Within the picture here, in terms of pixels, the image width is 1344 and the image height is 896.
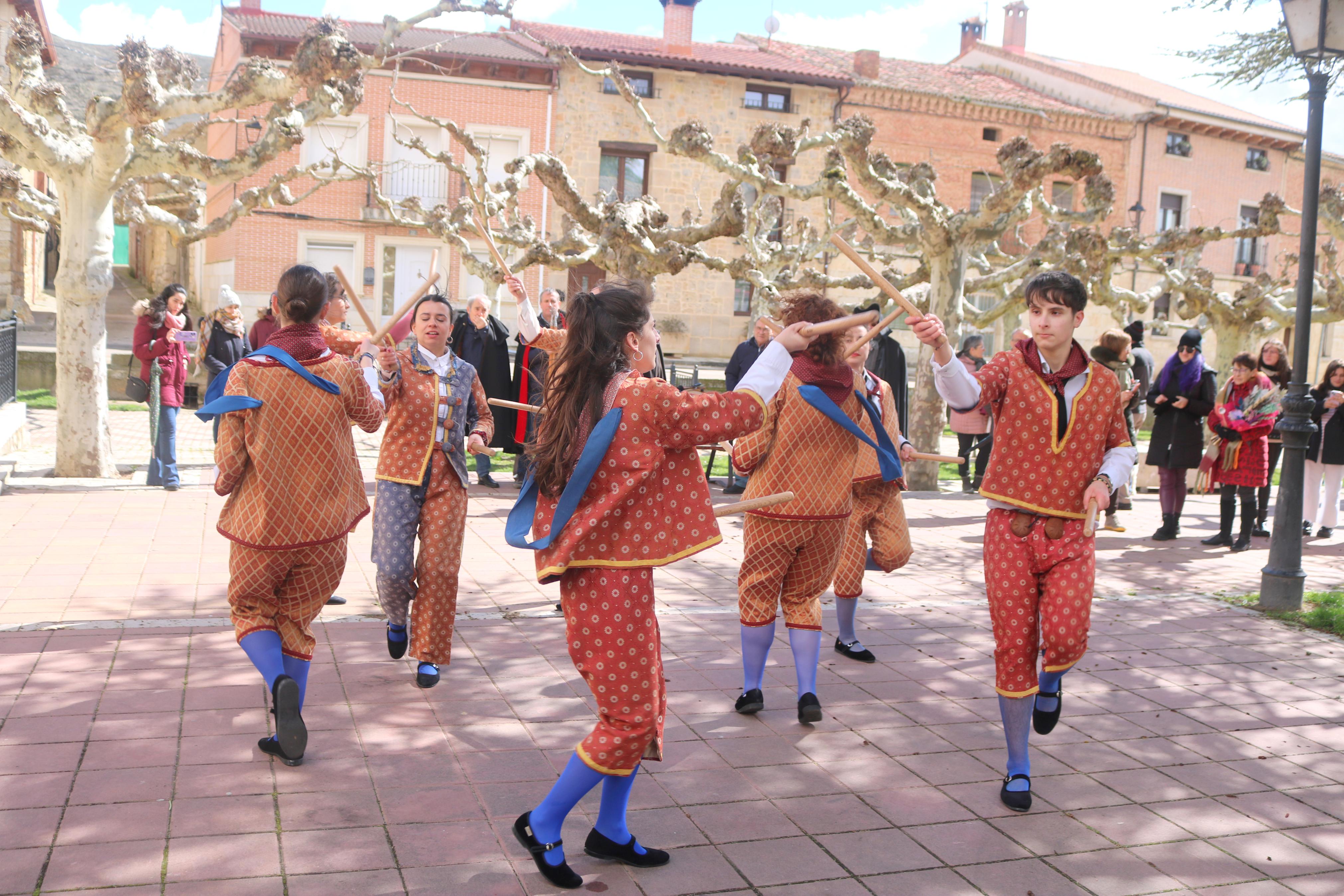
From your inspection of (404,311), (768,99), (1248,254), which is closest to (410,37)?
(768,99)

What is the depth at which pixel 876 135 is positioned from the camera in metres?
32.5

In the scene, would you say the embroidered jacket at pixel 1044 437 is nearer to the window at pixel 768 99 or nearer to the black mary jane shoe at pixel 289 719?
the black mary jane shoe at pixel 289 719

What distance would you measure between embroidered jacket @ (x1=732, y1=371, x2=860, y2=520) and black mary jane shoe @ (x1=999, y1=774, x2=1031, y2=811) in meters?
1.21

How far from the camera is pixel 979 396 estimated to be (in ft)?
12.2

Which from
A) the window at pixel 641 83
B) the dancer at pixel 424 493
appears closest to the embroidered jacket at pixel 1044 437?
the dancer at pixel 424 493

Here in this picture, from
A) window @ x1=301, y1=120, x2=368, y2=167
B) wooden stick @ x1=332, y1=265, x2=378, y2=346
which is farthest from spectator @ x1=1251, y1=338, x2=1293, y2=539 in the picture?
window @ x1=301, y1=120, x2=368, y2=167

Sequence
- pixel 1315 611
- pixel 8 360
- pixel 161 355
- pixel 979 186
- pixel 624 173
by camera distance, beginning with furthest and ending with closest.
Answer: pixel 979 186, pixel 624 173, pixel 8 360, pixel 161 355, pixel 1315 611

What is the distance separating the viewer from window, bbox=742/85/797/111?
3091 cm

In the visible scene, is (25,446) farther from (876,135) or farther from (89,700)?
(876,135)

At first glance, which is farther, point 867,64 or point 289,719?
point 867,64

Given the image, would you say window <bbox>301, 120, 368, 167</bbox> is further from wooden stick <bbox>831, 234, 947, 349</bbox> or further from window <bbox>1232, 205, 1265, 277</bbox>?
window <bbox>1232, 205, 1265, 277</bbox>

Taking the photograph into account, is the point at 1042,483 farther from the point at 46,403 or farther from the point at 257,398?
the point at 46,403

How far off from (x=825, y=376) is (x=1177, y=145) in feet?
116

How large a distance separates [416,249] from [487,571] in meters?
23.7
